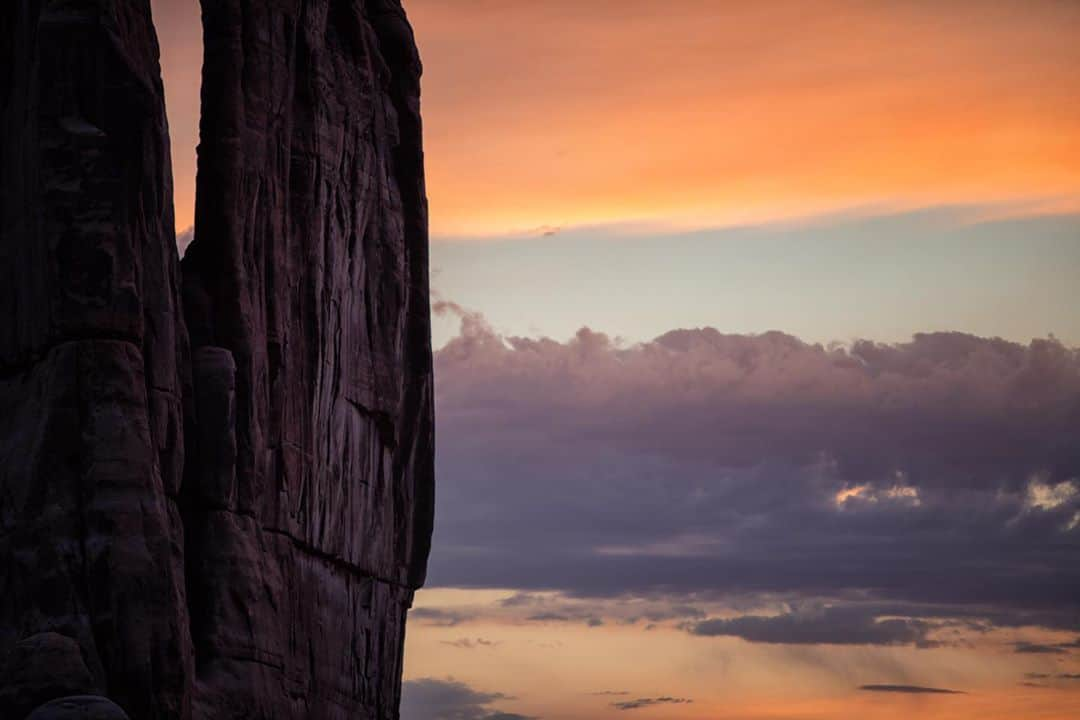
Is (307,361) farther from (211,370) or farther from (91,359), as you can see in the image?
(91,359)

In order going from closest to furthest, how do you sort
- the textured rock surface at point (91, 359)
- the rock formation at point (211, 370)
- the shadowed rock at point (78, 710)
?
the shadowed rock at point (78, 710), the textured rock surface at point (91, 359), the rock formation at point (211, 370)

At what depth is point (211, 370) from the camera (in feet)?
194

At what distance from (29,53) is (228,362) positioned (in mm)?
9394

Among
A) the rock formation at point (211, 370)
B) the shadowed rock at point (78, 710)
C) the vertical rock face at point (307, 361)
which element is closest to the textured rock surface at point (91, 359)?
the rock formation at point (211, 370)

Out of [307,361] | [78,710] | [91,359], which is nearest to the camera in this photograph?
[78,710]

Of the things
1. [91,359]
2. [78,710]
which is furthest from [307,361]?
[78,710]

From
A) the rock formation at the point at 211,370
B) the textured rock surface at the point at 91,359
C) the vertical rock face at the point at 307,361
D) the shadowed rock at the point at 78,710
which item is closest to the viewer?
the shadowed rock at the point at 78,710

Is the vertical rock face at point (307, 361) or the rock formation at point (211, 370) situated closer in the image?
the rock formation at point (211, 370)

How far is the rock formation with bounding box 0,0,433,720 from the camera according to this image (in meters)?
51.2

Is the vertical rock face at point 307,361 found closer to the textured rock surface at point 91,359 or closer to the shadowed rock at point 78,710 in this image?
the textured rock surface at point 91,359

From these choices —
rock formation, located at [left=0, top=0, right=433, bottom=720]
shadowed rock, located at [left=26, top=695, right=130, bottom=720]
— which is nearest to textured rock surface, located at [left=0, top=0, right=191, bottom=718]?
rock formation, located at [left=0, top=0, right=433, bottom=720]

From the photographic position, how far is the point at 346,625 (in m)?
71.6

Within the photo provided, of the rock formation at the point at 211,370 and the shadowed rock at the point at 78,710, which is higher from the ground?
the rock formation at the point at 211,370

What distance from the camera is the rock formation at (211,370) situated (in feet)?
168
